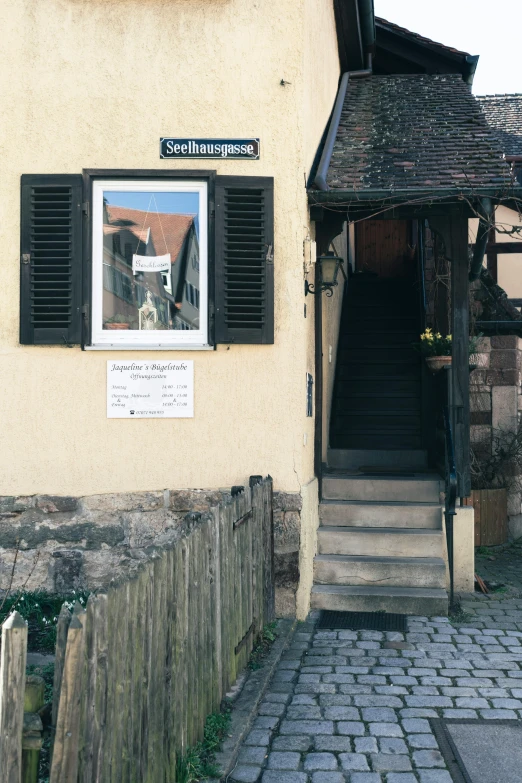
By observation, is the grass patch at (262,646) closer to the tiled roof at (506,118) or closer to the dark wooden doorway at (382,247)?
the tiled roof at (506,118)

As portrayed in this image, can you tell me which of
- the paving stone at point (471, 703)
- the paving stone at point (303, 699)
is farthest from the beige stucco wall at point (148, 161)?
the paving stone at point (471, 703)

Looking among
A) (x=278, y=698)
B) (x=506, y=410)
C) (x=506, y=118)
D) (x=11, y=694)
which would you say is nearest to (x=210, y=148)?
(x=278, y=698)

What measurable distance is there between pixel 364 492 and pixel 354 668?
2904 mm

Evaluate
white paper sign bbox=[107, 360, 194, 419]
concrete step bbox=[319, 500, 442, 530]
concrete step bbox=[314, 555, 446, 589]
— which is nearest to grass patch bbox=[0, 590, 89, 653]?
white paper sign bbox=[107, 360, 194, 419]

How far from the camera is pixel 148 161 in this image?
7.04 meters

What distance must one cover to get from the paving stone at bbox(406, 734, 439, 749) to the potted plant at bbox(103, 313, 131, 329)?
12.7 ft

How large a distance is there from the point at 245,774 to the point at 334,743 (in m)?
0.61

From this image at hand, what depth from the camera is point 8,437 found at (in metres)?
7.04

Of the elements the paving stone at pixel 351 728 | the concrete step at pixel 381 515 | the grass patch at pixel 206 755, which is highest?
the concrete step at pixel 381 515

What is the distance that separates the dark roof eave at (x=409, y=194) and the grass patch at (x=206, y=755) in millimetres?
4370

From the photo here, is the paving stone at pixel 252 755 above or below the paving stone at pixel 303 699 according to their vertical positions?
above

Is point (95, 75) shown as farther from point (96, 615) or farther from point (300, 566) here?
point (96, 615)

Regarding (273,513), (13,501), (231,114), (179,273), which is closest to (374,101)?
(231,114)

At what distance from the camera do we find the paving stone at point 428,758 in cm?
437
